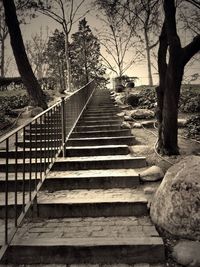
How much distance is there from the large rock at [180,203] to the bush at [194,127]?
3.53 meters

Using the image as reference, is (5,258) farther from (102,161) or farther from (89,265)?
(102,161)

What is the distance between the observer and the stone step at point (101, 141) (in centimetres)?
732

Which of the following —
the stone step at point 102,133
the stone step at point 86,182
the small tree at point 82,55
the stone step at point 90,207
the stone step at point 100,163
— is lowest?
the stone step at point 90,207

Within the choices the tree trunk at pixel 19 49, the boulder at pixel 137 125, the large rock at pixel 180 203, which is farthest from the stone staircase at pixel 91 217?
the tree trunk at pixel 19 49

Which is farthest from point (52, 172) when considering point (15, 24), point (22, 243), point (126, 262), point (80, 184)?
point (15, 24)

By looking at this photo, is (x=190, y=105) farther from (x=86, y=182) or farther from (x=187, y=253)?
(x=187, y=253)

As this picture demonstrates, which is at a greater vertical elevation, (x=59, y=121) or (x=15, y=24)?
(x=15, y=24)

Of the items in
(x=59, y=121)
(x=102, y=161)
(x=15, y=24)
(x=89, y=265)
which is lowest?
(x=89, y=265)

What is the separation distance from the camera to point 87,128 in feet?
28.1

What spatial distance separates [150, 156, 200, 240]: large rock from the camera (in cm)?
395

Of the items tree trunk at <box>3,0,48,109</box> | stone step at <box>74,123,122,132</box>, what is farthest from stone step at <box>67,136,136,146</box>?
tree trunk at <box>3,0,48,109</box>

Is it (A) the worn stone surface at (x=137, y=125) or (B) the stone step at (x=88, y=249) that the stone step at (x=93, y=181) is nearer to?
(B) the stone step at (x=88, y=249)

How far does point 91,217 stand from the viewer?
4.67 meters

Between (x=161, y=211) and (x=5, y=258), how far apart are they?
194 centimetres
